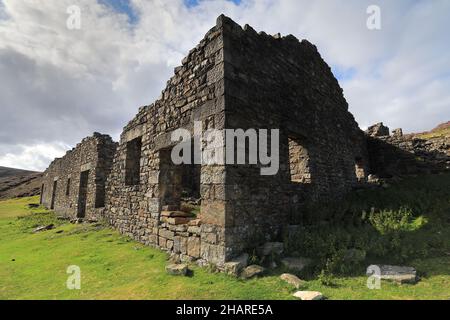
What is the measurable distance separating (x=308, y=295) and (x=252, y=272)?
106 centimetres

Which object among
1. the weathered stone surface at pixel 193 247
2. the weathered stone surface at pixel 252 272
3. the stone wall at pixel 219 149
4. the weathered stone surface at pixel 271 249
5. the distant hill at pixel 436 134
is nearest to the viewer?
the weathered stone surface at pixel 252 272

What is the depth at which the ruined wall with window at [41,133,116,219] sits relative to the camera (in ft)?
38.6

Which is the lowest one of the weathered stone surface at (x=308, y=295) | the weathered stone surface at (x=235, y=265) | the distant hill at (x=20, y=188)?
the weathered stone surface at (x=308, y=295)

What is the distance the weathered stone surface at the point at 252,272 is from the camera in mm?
4117

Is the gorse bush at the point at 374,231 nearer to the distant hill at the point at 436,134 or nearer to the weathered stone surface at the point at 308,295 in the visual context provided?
the weathered stone surface at the point at 308,295

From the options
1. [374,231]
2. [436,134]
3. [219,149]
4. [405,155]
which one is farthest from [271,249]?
[436,134]

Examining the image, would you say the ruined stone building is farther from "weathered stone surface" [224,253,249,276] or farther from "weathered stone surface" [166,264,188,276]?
"weathered stone surface" [166,264,188,276]

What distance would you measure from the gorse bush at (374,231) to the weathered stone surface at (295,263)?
187 millimetres

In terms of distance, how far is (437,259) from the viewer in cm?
404

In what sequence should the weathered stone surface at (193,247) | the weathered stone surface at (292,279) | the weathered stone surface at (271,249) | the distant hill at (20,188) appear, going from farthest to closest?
the distant hill at (20,188) < the weathered stone surface at (193,247) < the weathered stone surface at (271,249) < the weathered stone surface at (292,279)

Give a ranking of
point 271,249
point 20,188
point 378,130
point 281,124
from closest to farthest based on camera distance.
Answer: point 271,249 → point 281,124 → point 378,130 → point 20,188

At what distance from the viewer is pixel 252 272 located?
13.6 ft

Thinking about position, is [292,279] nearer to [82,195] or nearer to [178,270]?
[178,270]

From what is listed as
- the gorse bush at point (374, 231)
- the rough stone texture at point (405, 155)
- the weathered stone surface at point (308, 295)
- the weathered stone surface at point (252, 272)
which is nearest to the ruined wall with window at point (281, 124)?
the weathered stone surface at point (252, 272)
